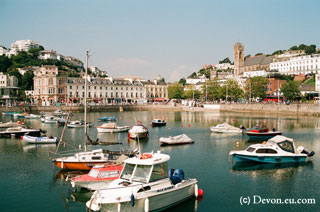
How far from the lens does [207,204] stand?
20953mm

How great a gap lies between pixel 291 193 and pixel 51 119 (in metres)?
67.1

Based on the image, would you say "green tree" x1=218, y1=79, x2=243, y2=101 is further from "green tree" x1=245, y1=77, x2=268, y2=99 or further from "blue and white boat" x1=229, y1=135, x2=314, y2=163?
"blue and white boat" x1=229, y1=135, x2=314, y2=163

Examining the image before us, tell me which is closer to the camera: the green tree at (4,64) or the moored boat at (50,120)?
the moored boat at (50,120)

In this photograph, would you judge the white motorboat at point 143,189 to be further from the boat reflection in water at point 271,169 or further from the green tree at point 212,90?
the green tree at point 212,90

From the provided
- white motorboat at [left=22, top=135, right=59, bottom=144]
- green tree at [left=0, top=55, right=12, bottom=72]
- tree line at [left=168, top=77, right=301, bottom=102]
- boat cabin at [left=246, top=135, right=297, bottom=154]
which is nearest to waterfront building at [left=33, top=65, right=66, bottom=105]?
tree line at [left=168, top=77, right=301, bottom=102]

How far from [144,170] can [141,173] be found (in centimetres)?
27

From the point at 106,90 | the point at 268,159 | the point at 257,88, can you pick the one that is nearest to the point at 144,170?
the point at 268,159

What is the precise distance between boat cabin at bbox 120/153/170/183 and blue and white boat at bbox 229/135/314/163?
A: 46.4ft

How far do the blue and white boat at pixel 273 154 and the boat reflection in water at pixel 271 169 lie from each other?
1.52 feet

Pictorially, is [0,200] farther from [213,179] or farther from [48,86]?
[48,86]

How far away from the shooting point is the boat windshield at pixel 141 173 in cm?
1891

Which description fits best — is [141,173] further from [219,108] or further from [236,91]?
[236,91]

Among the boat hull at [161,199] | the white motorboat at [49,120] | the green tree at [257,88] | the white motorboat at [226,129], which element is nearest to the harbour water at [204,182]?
the boat hull at [161,199]

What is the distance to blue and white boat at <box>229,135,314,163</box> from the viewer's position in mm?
31219
